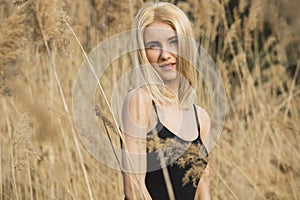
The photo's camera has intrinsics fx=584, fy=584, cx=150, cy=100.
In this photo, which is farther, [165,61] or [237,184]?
[237,184]

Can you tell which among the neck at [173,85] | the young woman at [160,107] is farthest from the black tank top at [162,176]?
the neck at [173,85]

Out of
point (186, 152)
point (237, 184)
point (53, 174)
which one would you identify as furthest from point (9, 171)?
point (186, 152)

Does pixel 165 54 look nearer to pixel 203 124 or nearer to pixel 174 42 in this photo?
pixel 174 42

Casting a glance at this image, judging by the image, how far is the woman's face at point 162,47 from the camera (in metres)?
1.43

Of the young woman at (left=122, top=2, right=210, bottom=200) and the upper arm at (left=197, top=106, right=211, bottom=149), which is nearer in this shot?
the young woman at (left=122, top=2, right=210, bottom=200)

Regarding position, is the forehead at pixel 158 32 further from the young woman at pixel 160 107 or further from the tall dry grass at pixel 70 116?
the tall dry grass at pixel 70 116

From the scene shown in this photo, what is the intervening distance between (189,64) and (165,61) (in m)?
0.09

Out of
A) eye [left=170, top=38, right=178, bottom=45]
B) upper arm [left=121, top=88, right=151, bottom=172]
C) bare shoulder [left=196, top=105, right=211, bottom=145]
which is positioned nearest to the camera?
upper arm [left=121, top=88, right=151, bottom=172]

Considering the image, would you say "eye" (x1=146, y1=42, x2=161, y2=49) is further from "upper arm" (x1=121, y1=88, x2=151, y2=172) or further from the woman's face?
"upper arm" (x1=121, y1=88, x2=151, y2=172)

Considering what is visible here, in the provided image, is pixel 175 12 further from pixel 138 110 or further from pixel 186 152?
pixel 186 152

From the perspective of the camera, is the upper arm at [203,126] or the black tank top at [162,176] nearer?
the black tank top at [162,176]

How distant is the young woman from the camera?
4.46ft

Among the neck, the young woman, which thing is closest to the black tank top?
the young woman

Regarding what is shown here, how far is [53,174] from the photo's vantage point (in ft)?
6.85
